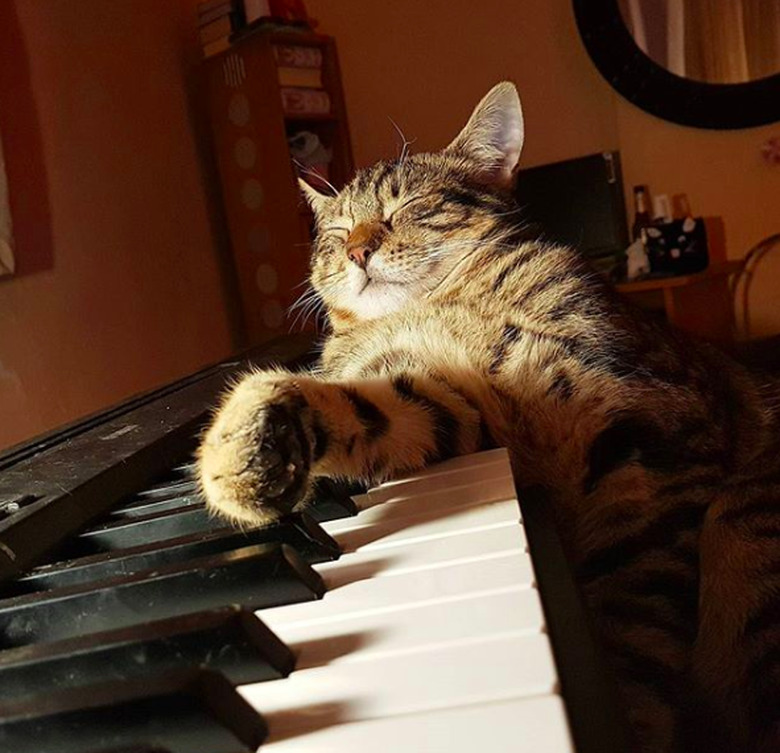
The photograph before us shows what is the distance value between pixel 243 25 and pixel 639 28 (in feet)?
4.70

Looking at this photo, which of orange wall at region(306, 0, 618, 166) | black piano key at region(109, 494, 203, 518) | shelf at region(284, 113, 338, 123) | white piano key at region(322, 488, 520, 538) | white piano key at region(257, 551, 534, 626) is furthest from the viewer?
orange wall at region(306, 0, 618, 166)

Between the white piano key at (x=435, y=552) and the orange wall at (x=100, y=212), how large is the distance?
1243 millimetres

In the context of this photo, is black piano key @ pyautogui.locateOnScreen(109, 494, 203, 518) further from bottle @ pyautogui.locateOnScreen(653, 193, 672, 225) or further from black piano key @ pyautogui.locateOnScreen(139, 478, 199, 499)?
bottle @ pyautogui.locateOnScreen(653, 193, 672, 225)

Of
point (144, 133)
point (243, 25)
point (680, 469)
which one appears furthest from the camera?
point (243, 25)

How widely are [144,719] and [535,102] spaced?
3.20 m

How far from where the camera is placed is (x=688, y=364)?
1.11 metres

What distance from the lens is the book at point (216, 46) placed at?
276 cm

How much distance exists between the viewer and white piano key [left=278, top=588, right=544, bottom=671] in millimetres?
396

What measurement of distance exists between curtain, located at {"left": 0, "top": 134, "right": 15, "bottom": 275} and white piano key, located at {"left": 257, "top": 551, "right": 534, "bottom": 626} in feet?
4.65

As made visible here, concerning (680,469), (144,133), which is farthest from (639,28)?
(680,469)

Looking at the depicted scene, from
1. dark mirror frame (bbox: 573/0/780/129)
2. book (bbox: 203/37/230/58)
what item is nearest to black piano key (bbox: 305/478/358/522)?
book (bbox: 203/37/230/58)

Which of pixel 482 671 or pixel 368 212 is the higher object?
pixel 368 212

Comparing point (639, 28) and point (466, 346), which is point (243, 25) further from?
point (466, 346)

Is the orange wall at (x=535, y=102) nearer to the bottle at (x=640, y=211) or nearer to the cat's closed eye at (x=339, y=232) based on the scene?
the bottle at (x=640, y=211)
